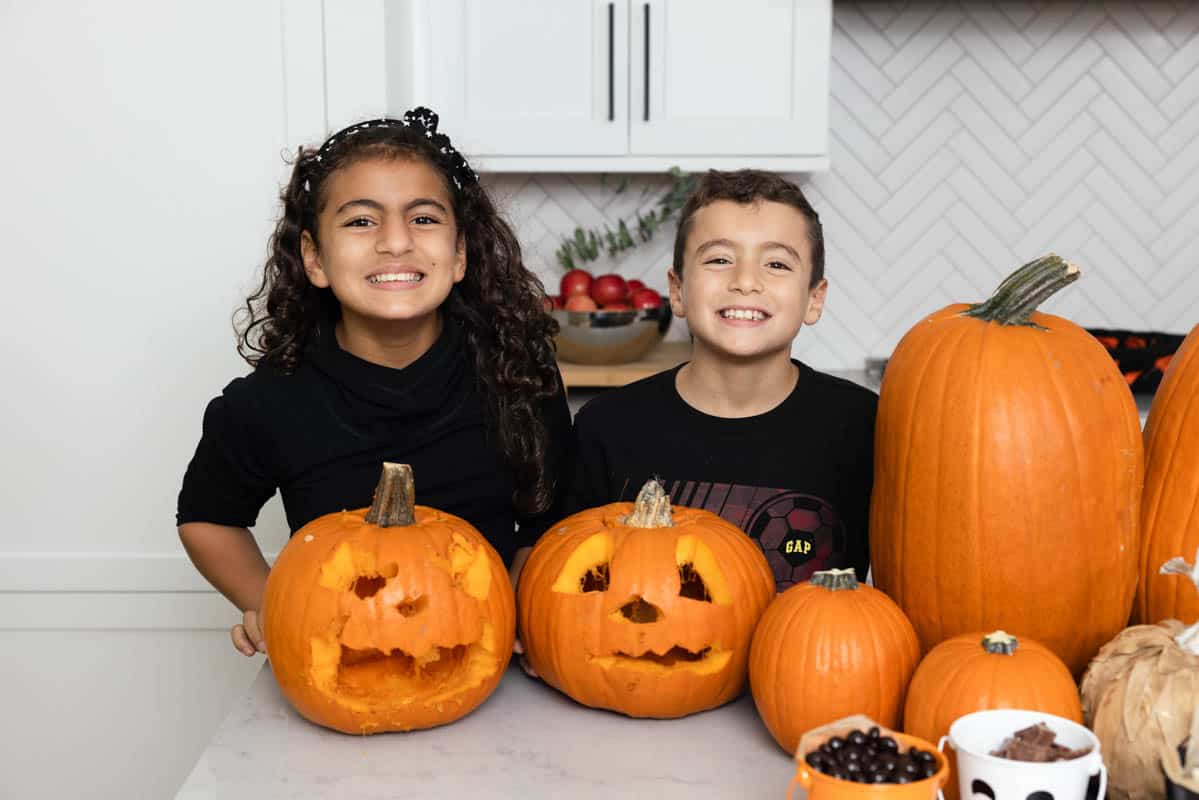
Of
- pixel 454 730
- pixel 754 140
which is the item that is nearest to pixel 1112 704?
pixel 454 730

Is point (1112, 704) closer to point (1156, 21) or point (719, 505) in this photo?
point (719, 505)

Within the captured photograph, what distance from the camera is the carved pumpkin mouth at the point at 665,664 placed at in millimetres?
921

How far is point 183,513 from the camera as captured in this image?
1312 mm

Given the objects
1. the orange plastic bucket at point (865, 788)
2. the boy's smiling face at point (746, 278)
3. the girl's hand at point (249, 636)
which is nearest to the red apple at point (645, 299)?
the boy's smiling face at point (746, 278)

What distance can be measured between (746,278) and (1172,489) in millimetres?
507

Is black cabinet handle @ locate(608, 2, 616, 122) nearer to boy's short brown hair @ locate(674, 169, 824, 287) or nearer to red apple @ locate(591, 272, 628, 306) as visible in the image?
red apple @ locate(591, 272, 628, 306)

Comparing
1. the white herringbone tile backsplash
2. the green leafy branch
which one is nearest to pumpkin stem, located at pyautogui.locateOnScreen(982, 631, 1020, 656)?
the green leafy branch

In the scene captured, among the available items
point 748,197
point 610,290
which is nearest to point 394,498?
point 748,197

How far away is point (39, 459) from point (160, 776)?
1.93 feet

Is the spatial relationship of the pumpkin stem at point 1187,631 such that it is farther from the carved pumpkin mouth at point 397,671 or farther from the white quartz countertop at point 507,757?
the carved pumpkin mouth at point 397,671

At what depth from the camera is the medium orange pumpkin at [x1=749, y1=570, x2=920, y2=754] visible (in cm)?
84

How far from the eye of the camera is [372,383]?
1.30m

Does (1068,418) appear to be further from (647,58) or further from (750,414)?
(647,58)

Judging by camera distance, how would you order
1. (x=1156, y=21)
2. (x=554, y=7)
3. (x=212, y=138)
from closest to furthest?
1. (x=212, y=138)
2. (x=554, y=7)
3. (x=1156, y=21)
